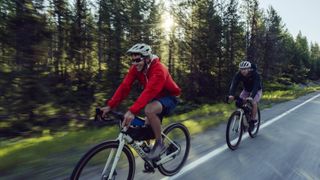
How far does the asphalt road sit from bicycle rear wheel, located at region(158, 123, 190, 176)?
0.44 ft

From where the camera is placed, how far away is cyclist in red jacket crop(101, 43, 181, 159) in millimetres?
5234

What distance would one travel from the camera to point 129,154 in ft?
17.3

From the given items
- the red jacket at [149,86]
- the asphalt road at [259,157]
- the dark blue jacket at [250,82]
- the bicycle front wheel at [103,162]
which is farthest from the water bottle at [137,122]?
the dark blue jacket at [250,82]

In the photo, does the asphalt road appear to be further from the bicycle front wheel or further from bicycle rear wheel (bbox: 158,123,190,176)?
the bicycle front wheel

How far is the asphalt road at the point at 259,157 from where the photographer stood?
6395 mm

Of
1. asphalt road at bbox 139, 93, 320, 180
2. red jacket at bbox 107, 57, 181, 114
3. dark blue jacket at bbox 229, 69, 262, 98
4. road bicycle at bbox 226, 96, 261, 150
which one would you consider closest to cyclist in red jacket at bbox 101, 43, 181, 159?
red jacket at bbox 107, 57, 181, 114

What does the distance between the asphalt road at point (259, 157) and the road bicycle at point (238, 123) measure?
0.20 metres

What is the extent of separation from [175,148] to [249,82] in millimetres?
4309

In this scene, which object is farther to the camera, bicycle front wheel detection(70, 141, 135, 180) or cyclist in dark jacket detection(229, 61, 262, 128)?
cyclist in dark jacket detection(229, 61, 262, 128)

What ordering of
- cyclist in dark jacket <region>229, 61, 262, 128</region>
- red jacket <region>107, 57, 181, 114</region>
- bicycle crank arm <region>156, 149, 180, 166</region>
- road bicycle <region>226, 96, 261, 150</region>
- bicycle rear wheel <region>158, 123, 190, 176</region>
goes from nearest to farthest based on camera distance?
red jacket <region>107, 57, 181, 114</region>, bicycle crank arm <region>156, 149, 180, 166</region>, bicycle rear wheel <region>158, 123, 190, 176</region>, road bicycle <region>226, 96, 261, 150</region>, cyclist in dark jacket <region>229, 61, 262, 128</region>

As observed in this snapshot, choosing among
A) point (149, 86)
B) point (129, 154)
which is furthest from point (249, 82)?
point (129, 154)

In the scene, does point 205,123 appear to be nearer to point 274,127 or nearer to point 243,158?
point 274,127

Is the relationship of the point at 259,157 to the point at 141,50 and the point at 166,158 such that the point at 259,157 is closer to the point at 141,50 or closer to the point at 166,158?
the point at 166,158

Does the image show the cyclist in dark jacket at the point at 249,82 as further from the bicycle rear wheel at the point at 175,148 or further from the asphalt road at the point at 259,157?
the bicycle rear wheel at the point at 175,148
